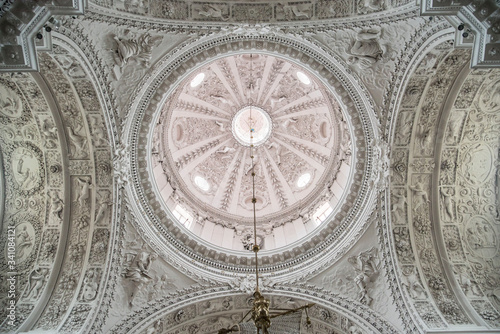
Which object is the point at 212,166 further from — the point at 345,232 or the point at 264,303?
the point at 264,303

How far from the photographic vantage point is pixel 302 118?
21.8m

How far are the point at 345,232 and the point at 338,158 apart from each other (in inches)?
174

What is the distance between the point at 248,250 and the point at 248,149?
8095 mm

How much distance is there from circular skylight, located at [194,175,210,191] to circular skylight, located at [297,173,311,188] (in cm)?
491

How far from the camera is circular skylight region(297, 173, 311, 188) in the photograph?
20375mm

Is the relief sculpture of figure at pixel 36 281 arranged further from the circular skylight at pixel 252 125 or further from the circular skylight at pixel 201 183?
the circular skylight at pixel 252 125

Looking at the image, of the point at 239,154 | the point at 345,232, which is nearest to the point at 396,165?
the point at 345,232

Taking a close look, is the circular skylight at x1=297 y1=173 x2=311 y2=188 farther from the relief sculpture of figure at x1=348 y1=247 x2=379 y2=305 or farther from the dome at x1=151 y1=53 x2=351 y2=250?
the relief sculpture of figure at x1=348 y1=247 x2=379 y2=305

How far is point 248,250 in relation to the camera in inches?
637

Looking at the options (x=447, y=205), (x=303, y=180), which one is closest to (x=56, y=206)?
(x=303, y=180)

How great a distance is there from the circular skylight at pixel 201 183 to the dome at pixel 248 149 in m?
0.07

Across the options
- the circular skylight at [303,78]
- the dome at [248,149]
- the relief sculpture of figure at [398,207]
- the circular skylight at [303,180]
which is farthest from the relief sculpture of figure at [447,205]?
the circular skylight at [303,78]

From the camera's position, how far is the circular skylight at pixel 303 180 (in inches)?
802

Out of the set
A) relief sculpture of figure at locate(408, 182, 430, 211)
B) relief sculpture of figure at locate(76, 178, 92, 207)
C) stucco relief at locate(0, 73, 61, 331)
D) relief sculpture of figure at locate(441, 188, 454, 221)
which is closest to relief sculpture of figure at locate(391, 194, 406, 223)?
relief sculpture of figure at locate(408, 182, 430, 211)
